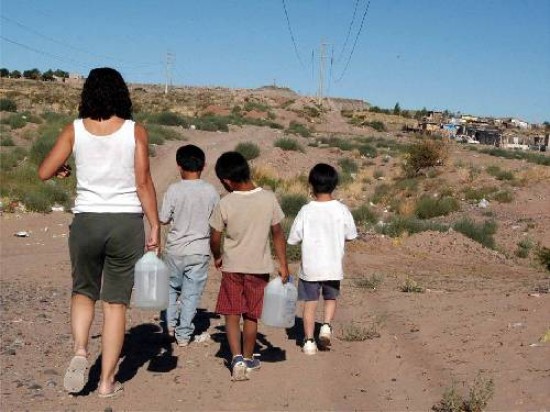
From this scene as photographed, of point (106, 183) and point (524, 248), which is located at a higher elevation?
point (106, 183)

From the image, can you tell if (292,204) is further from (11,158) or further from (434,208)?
(11,158)

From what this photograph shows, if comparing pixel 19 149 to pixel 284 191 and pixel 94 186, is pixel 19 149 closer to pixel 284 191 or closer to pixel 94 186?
pixel 284 191

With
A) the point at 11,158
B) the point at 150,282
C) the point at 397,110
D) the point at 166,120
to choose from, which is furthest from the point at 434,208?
the point at 397,110

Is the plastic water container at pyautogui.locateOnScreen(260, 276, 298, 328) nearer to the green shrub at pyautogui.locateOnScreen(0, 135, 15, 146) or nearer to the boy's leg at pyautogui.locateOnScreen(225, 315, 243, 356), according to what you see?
the boy's leg at pyautogui.locateOnScreen(225, 315, 243, 356)

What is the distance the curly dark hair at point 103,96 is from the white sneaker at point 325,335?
2723 mm

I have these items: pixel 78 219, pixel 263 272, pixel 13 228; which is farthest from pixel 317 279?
pixel 13 228

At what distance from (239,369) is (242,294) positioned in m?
0.55

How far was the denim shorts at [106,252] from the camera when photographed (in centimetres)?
467

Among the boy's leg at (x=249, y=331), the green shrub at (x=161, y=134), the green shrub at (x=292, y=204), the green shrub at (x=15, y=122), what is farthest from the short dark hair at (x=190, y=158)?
the green shrub at (x=15, y=122)

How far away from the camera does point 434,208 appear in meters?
22.5

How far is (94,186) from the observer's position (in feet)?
15.4

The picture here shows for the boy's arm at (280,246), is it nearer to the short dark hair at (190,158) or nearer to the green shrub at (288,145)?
the short dark hair at (190,158)

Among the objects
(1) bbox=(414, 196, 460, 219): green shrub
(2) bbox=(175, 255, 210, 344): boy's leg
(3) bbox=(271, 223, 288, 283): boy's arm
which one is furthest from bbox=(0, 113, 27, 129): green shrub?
(3) bbox=(271, 223, 288, 283): boy's arm

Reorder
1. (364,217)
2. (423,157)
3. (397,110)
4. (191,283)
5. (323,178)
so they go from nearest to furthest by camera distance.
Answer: (323,178) < (191,283) < (364,217) < (423,157) < (397,110)
